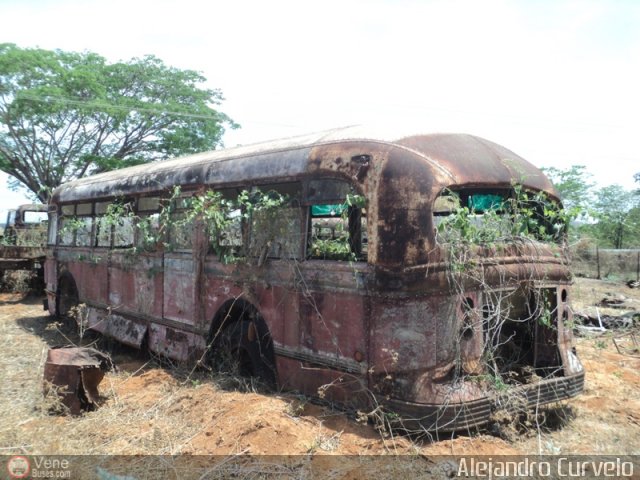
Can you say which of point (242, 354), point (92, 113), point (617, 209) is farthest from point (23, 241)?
point (617, 209)

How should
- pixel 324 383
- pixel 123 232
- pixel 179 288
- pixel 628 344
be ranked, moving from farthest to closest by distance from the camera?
pixel 628 344 → pixel 123 232 → pixel 179 288 → pixel 324 383

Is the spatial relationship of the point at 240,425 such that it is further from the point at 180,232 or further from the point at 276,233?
Answer: the point at 180,232

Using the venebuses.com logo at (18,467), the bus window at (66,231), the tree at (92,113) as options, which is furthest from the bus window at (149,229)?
the tree at (92,113)

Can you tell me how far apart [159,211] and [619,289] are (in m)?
15.7

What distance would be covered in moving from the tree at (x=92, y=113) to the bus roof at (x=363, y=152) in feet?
48.0

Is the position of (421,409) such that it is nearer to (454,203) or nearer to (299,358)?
(299,358)

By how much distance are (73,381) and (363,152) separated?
11.9 feet

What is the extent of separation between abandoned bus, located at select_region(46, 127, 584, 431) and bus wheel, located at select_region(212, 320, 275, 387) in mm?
22

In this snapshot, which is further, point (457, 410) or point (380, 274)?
point (380, 274)

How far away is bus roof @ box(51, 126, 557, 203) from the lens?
14.5 ft

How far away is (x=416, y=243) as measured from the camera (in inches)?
162

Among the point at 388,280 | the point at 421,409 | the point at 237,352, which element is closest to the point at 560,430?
the point at 421,409

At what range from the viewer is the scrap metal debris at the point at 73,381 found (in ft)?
17.2

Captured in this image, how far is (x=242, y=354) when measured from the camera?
5.72 meters
